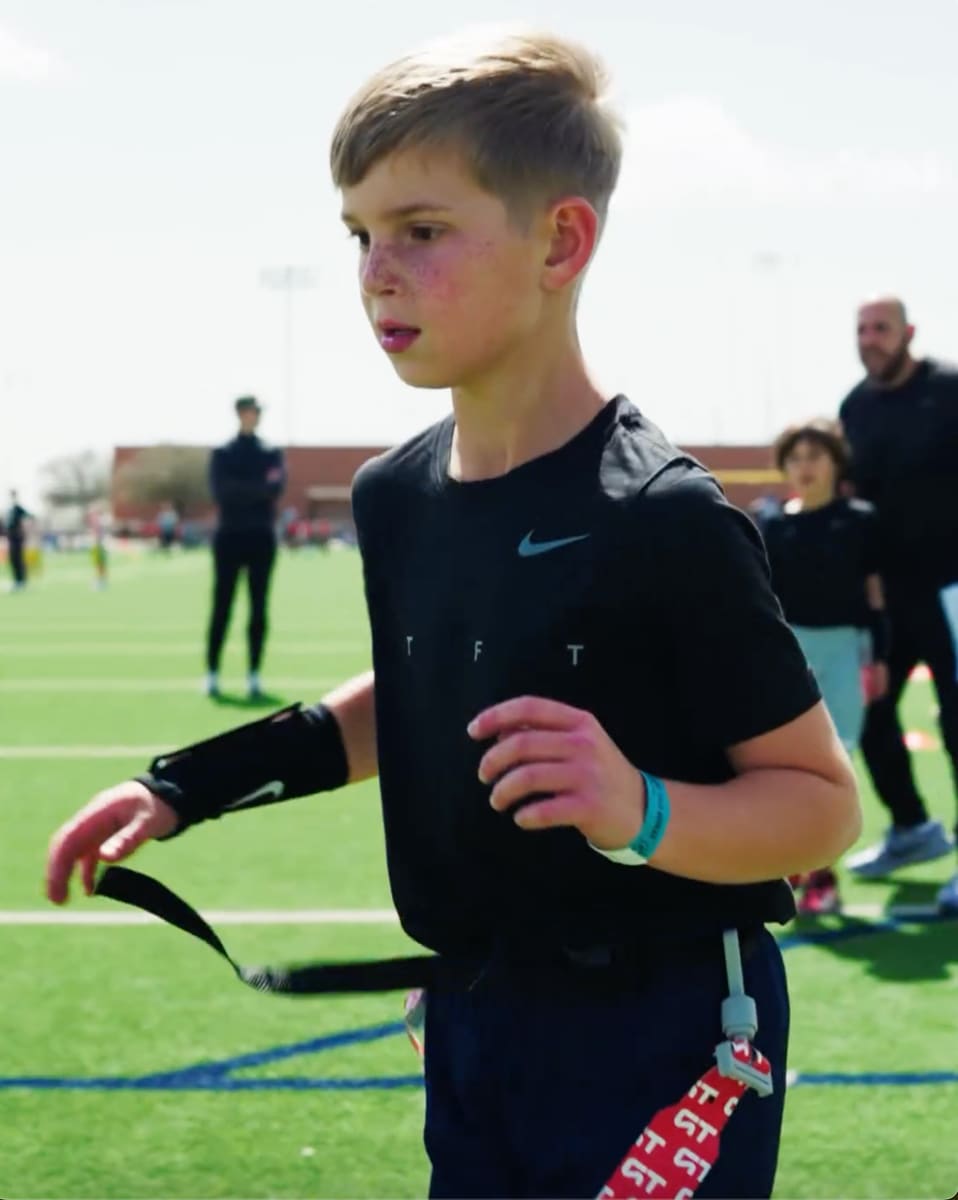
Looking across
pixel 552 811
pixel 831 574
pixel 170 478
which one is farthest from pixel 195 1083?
pixel 170 478

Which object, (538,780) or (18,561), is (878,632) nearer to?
(538,780)

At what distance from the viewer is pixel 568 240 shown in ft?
7.64

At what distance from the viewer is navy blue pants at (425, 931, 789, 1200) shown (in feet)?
7.34

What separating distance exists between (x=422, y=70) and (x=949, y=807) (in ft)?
22.7

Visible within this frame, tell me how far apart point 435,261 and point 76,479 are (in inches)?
5331

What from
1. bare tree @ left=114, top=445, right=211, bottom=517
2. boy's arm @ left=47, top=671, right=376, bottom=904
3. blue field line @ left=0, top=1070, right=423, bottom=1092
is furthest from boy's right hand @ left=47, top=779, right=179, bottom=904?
bare tree @ left=114, top=445, right=211, bottom=517

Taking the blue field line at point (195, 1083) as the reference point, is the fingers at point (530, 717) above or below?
above

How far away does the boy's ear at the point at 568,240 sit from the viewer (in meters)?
2.31

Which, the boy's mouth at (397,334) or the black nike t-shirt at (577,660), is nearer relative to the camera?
the black nike t-shirt at (577,660)

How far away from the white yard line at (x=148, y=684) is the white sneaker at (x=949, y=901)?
304 inches

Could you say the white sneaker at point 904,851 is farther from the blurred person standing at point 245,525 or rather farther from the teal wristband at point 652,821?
the blurred person standing at point 245,525

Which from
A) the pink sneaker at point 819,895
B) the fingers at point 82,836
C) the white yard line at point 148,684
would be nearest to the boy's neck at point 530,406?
the fingers at point 82,836

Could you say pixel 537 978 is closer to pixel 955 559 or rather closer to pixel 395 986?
pixel 395 986

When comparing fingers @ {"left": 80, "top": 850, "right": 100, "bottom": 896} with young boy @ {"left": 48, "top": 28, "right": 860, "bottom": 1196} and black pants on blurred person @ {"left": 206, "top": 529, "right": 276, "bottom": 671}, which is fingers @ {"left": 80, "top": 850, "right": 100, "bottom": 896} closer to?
young boy @ {"left": 48, "top": 28, "right": 860, "bottom": 1196}
